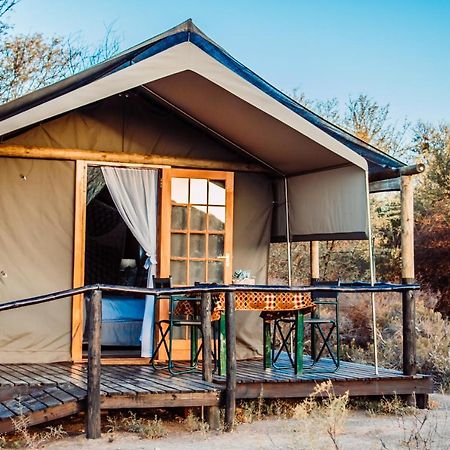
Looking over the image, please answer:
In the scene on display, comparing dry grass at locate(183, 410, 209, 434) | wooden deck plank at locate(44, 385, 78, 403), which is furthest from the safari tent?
dry grass at locate(183, 410, 209, 434)

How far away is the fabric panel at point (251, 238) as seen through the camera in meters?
8.36

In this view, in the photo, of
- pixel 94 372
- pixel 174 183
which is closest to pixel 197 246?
pixel 174 183

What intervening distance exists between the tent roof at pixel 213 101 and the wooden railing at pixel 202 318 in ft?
4.31

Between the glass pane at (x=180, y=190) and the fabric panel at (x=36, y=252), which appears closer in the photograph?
the fabric panel at (x=36, y=252)

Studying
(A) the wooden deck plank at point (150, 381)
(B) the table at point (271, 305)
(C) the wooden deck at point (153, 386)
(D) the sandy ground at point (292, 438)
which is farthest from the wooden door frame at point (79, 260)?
(D) the sandy ground at point (292, 438)

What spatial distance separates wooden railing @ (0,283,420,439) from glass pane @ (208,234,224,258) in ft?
5.17

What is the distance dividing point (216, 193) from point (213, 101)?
1385 millimetres

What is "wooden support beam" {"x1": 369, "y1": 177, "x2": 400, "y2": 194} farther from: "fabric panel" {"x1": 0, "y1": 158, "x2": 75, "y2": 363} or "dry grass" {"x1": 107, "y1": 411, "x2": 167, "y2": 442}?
"dry grass" {"x1": 107, "y1": 411, "x2": 167, "y2": 442}

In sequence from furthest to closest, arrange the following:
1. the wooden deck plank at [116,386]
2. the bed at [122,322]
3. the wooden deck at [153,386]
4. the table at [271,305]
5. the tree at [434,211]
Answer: the tree at [434,211], the bed at [122,322], the table at [271,305], the wooden deck plank at [116,386], the wooden deck at [153,386]

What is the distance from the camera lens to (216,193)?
829cm

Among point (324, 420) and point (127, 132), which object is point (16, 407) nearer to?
point (324, 420)

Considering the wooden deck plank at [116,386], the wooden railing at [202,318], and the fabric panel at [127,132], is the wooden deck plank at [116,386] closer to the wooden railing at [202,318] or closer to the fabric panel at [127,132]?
the wooden railing at [202,318]

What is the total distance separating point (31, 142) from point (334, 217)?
3.02 meters

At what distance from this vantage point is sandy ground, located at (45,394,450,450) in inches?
214
